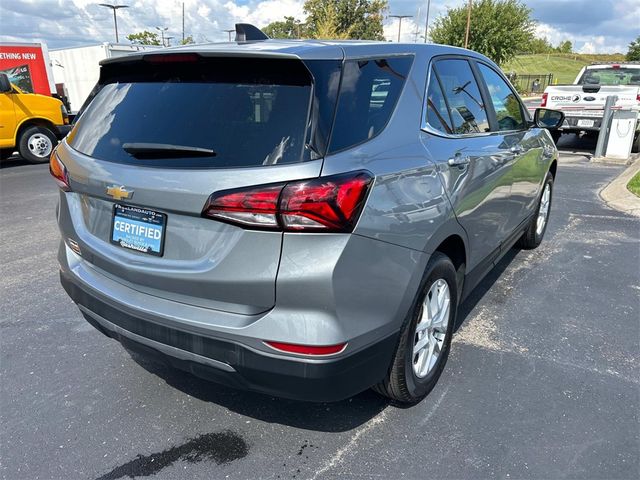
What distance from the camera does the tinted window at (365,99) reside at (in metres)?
1.91

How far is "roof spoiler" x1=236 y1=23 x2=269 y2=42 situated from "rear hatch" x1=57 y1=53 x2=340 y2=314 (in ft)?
2.23

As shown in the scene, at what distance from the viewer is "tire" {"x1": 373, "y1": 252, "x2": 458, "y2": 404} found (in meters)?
2.30

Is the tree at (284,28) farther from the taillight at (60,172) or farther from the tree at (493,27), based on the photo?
the taillight at (60,172)

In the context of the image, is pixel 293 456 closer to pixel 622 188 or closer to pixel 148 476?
pixel 148 476

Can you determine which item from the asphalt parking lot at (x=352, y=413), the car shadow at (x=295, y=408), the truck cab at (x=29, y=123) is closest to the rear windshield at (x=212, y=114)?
the car shadow at (x=295, y=408)

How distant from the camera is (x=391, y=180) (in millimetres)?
2029

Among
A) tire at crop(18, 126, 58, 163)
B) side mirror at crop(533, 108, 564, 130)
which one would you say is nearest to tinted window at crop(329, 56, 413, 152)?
side mirror at crop(533, 108, 564, 130)

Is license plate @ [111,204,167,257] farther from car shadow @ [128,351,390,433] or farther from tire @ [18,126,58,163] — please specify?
tire @ [18,126,58,163]

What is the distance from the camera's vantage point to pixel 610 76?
13352 millimetres

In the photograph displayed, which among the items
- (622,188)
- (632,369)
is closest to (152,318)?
(632,369)

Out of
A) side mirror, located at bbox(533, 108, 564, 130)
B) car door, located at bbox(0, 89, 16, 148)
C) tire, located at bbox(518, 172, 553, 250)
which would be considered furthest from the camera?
car door, located at bbox(0, 89, 16, 148)

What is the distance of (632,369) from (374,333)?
6.48ft

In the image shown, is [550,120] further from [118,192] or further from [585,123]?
[585,123]

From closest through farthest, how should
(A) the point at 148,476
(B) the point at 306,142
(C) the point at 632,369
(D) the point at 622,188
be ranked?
(B) the point at 306,142, (A) the point at 148,476, (C) the point at 632,369, (D) the point at 622,188
